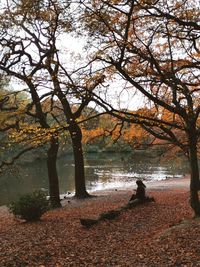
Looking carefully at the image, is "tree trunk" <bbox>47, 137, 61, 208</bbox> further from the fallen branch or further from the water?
the water

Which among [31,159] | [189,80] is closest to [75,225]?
[189,80]

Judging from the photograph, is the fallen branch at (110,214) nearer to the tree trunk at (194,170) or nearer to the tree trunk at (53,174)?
the tree trunk at (194,170)

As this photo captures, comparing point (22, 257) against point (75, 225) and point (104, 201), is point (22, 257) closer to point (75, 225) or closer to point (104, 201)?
point (75, 225)

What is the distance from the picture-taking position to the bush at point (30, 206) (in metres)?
15.0

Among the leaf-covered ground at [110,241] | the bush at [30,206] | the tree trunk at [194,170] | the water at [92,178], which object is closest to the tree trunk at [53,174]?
the leaf-covered ground at [110,241]

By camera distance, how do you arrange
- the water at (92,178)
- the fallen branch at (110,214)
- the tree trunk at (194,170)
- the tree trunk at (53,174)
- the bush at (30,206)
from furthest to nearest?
1. the water at (92,178)
2. the tree trunk at (53,174)
3. the bush at (30,206)
4. the fallen branch at (110,214)
5. the tree trunk at (194,170)

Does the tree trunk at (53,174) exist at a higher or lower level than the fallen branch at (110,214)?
higher

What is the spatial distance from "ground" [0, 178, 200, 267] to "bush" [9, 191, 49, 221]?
1.23 feet

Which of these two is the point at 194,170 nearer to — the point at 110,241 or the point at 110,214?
the point at 110,241

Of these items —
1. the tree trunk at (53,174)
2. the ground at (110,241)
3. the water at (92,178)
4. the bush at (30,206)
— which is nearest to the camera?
the ground at (110,241)

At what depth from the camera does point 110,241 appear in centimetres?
1146

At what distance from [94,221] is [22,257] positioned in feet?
15.1

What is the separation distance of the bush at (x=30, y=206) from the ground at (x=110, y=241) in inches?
14.7

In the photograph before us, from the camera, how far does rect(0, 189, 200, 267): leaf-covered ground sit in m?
9.04
